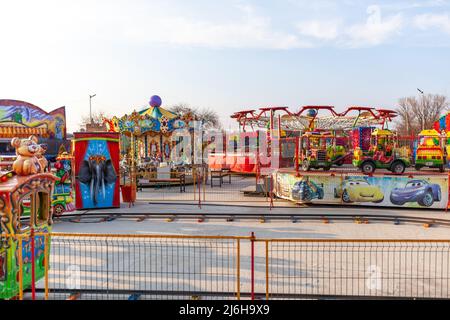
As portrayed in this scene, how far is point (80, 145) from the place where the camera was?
53.4 feet

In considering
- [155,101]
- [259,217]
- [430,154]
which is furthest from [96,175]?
[155,101]

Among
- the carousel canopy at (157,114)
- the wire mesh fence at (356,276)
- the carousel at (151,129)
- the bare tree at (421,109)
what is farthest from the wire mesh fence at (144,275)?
the bare tree at (421,109)

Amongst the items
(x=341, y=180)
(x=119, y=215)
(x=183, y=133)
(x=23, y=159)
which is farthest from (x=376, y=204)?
(x=183, y=133)

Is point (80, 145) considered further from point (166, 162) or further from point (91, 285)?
point (166, 162)

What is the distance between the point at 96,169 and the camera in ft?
53.9

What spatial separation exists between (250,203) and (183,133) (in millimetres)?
13193

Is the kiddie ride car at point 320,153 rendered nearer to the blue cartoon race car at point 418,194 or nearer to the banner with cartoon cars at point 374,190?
the banner with cartoon cars at point 374,190

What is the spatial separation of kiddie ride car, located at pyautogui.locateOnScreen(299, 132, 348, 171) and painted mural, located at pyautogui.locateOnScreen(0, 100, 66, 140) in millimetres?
33430

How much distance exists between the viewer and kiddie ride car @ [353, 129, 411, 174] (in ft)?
57.2

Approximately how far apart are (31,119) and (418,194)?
3968 centimetres

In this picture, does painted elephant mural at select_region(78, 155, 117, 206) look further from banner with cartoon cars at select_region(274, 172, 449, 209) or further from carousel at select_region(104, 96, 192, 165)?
carousel at select_region(104, 96, 192, 165)

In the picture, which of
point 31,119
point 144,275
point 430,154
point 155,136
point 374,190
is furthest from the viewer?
point 31,119

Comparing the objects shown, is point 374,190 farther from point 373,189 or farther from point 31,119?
point 31,119

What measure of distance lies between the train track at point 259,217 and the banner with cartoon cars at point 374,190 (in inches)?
81.3
